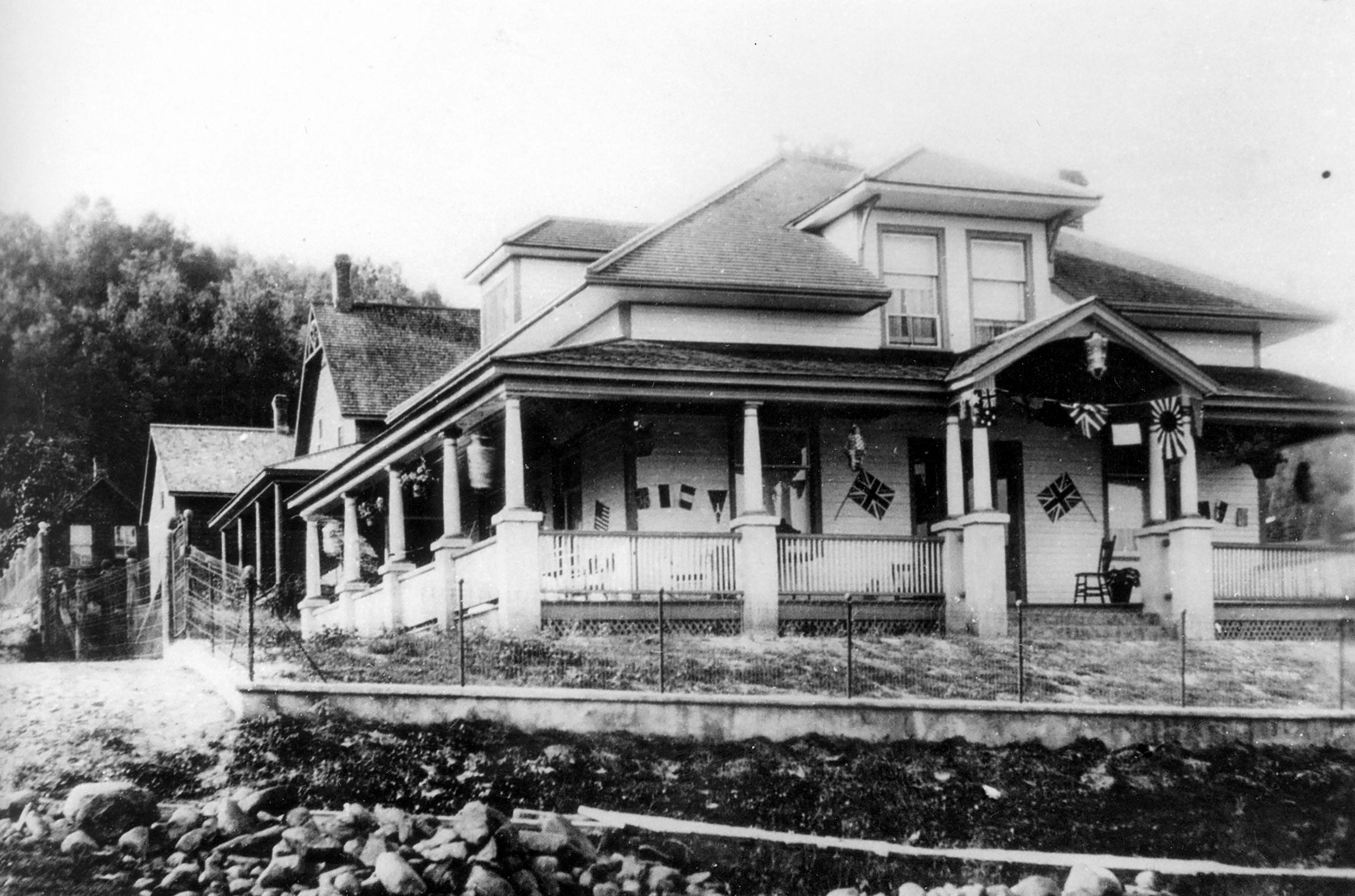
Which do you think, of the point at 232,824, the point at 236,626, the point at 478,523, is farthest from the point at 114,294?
the point at 232,824

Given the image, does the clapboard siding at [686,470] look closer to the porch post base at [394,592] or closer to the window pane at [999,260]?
the porch post base at [394,592]

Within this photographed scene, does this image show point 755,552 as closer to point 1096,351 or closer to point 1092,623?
point 1092,623

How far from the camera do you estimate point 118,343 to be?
25422 mm

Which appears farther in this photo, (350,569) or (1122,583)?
(350,569)

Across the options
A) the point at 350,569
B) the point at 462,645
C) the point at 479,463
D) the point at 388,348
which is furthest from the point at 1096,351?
the point at 388,348

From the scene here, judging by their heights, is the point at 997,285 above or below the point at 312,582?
above

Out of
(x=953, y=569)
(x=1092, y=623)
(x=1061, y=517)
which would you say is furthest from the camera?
(x=1061, y=517)

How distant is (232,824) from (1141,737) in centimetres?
892

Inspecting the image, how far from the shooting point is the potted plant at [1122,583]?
843 inches

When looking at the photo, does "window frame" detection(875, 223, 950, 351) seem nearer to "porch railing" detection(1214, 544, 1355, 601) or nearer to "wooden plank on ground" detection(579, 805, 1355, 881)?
"porch railing" detection(1214, 544, 1355, 601)

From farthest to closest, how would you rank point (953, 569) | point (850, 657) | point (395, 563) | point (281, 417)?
point (281, 417) → point (395, 563) → point (953, 569) → point (850, 657)

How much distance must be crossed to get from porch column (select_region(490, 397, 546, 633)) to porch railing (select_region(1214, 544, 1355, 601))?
29.5 ft

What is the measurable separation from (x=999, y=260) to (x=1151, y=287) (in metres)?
2.84

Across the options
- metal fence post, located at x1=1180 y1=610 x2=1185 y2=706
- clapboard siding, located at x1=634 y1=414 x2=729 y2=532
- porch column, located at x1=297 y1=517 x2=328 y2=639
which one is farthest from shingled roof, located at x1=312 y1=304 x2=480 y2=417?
metal fence post, located at x1=1180 y1=610 x2=1185 y2=706
